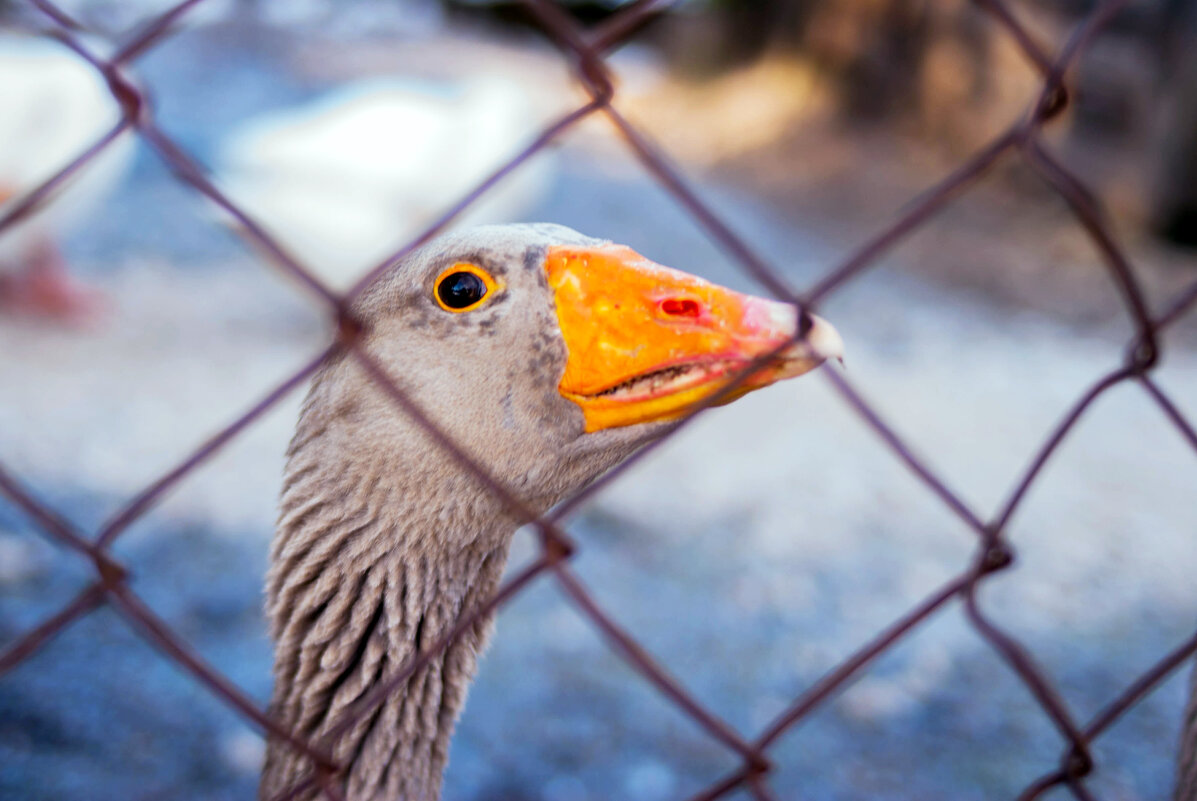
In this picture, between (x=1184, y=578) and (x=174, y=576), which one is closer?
(x=174, y=576)

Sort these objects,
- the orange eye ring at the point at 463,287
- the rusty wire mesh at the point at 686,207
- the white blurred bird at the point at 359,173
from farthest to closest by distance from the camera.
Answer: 1. the white blurred bird at the point at 359,173
2. the orange eye ring at the point at 463,287
3. the rusty wire mesh at the point at 686,207

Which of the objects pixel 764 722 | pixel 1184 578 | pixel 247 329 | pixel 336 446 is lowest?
pixel 1184 578

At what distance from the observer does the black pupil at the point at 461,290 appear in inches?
48.6

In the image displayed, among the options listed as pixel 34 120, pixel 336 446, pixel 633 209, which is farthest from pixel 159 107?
pixel 336 446

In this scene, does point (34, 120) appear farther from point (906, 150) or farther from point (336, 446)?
point (906, 150)

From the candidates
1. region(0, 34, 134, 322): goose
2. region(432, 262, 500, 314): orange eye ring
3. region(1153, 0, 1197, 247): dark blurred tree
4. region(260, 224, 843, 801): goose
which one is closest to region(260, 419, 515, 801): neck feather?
region(260, 224, 843, 801): goose

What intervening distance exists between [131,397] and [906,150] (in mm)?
6496

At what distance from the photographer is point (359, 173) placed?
4.83 metres

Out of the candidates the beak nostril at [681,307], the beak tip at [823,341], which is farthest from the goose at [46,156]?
the beak tip at [823,341]

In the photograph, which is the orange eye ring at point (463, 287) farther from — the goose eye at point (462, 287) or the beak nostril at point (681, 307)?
the beak nostril at point (681, 307)

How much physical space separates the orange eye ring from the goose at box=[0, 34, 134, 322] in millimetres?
3903

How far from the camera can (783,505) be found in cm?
399

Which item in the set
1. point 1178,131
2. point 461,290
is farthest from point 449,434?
point 1178,131

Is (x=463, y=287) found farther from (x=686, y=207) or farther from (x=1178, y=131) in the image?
(x=1178, y=131)
